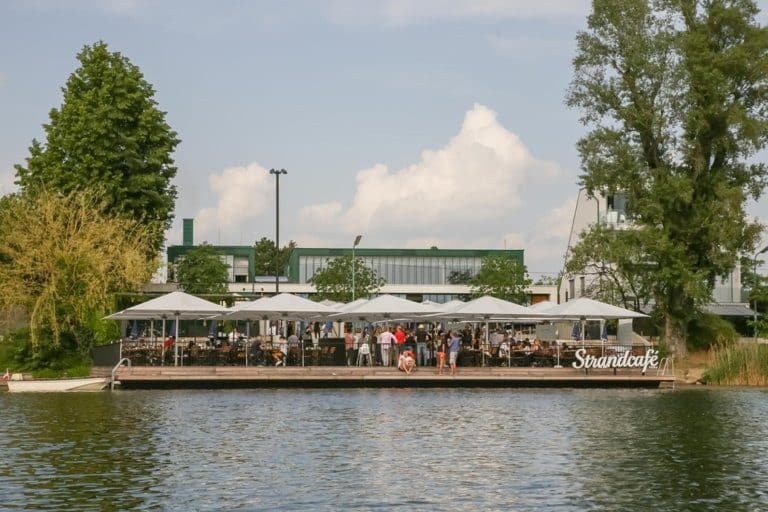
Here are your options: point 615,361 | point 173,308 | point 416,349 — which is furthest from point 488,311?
point 173,308

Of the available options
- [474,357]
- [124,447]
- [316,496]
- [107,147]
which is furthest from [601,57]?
[316,496]

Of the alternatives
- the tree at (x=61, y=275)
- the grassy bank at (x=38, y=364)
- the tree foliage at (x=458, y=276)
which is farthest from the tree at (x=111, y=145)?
the tree foliage at (x=458, y=276)

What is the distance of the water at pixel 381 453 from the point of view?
22734 millimetres

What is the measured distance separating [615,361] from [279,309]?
13776 mm

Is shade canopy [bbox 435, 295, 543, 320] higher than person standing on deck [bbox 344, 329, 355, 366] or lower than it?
higher

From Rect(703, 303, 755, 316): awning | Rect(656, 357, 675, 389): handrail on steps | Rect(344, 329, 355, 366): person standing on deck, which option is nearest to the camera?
Rect(656, 357, 675, 389): handrail on steps

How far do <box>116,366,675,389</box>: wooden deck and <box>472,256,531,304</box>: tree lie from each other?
49.1m

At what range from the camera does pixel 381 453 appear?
29.0 metres

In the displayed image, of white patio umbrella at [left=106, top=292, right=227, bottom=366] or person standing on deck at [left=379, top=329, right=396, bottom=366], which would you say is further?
person standing on deck at [left=379, top=329, right=396, bottom=366]

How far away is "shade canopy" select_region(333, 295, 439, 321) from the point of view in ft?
176

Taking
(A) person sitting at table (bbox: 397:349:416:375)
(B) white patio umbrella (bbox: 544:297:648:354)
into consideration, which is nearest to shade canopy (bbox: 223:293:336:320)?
(A) person sitting at table (bbox: 397:349:416:375)

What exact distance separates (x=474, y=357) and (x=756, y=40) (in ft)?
69.9

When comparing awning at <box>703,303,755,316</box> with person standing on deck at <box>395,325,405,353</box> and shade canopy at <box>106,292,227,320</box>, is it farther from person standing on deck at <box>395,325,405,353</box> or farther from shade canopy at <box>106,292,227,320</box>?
shade canopy at <box>106,292,227,320</box>

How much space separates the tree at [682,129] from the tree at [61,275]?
23.3 meters
